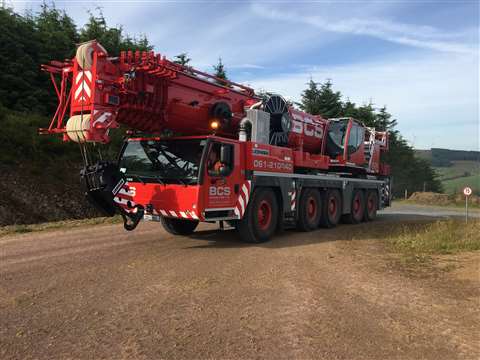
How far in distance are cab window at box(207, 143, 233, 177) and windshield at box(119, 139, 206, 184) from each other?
0.21 metres

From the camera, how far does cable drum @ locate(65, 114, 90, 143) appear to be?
7094mm

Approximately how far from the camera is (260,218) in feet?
30.5

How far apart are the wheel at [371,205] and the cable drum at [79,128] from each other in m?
10.7

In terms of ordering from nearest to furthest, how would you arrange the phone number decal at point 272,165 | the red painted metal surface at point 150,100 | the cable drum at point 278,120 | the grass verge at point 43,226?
1. the red painted metal surface at point 150,100
2. the phone number decal at point 272,165
3. the grass verge at point 43,226
4. the cable drum at point 278,120

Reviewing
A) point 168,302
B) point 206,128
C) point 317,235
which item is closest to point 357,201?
point 317,235

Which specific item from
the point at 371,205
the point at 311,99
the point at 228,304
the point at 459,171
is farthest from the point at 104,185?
the point at 459,171

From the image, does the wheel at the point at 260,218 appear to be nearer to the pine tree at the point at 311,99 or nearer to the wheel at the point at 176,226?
the wheel at the point at 176,226

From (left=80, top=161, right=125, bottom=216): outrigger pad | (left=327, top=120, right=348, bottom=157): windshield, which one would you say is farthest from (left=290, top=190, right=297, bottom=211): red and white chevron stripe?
(left=80, top=161, right=125, bottom=216): outrigger pad

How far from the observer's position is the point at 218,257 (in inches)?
290

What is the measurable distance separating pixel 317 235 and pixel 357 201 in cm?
445

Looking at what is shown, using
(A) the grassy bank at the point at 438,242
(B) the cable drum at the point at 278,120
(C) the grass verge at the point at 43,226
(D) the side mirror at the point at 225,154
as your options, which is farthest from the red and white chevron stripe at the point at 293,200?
(C) the grass verge at the point at 43,226

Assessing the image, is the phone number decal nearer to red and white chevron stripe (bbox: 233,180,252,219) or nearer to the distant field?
red and white chevron stripe (bbox: 233,180,252,219)

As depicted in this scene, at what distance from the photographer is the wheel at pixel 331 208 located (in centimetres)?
1192

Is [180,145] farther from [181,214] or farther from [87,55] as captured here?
[87,55]
